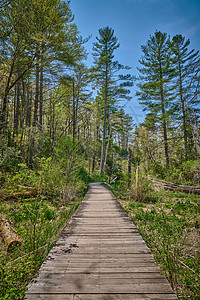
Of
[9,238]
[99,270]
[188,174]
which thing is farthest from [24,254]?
[188,174]

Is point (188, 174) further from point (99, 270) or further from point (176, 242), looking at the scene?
point (99, 270)

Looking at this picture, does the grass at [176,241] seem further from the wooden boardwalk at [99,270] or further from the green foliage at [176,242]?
the wooden boardwalk at [99,270]

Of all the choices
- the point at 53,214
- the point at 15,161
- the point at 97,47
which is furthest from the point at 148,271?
the point at 97,47

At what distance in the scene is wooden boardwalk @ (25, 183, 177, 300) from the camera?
1.38m

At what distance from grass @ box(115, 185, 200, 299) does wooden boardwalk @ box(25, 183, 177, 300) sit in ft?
1.02

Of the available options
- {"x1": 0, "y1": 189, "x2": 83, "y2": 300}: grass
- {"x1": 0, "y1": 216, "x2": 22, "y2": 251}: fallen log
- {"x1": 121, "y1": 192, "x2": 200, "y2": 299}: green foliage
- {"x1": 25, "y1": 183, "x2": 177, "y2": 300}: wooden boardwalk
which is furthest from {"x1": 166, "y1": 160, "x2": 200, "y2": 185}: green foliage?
{"x1": 0, "y1": 216, "x2": 22, "y2": 251}: fallen log

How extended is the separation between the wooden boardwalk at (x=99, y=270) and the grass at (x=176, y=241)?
1.02 ft

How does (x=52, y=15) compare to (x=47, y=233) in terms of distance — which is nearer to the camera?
(x=47, y=233)

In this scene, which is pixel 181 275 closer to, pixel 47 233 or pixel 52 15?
pixel 47 233

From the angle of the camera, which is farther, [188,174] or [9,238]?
[188,174]

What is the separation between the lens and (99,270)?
1700 millimetres

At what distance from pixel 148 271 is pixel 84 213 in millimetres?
2367

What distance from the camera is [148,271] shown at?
1688mm

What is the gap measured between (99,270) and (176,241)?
180 centimetres
